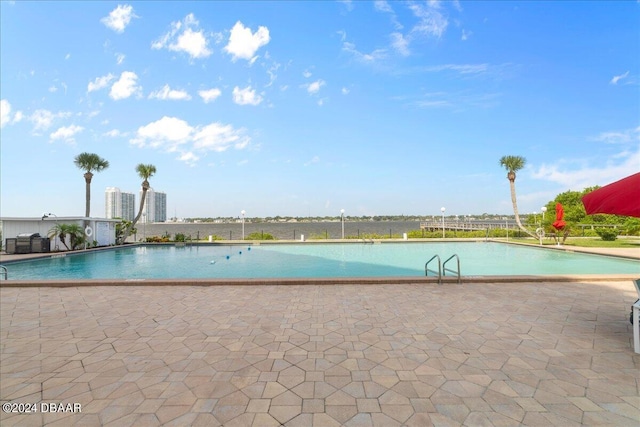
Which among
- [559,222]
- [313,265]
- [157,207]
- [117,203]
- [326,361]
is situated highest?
[157,207]

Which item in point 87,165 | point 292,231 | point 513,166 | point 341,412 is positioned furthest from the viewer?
point 292,231

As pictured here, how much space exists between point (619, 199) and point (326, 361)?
344 cm

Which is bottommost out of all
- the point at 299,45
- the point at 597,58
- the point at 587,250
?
the point at 587,250

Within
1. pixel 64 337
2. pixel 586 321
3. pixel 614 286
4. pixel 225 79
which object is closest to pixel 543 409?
pixel 586 321

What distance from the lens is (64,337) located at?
3652mm

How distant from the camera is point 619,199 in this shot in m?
2.85

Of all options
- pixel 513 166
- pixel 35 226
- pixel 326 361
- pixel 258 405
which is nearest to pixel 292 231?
pixel 513 166

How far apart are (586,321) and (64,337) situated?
7.26 m

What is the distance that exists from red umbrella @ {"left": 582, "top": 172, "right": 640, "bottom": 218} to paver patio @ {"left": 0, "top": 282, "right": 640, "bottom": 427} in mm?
1559

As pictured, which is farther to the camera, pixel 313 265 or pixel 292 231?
pixel 292 231

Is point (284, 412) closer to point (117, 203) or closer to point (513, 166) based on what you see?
point (513, 166)

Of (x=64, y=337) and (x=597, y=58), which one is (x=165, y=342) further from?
(x=597, y=58)

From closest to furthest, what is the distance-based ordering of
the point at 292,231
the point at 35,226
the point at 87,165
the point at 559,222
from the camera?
1. the point at 35,226
2. the point at 559,222
3. the point at 87,165
4. the point at 292,231

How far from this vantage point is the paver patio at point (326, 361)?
2109mm
